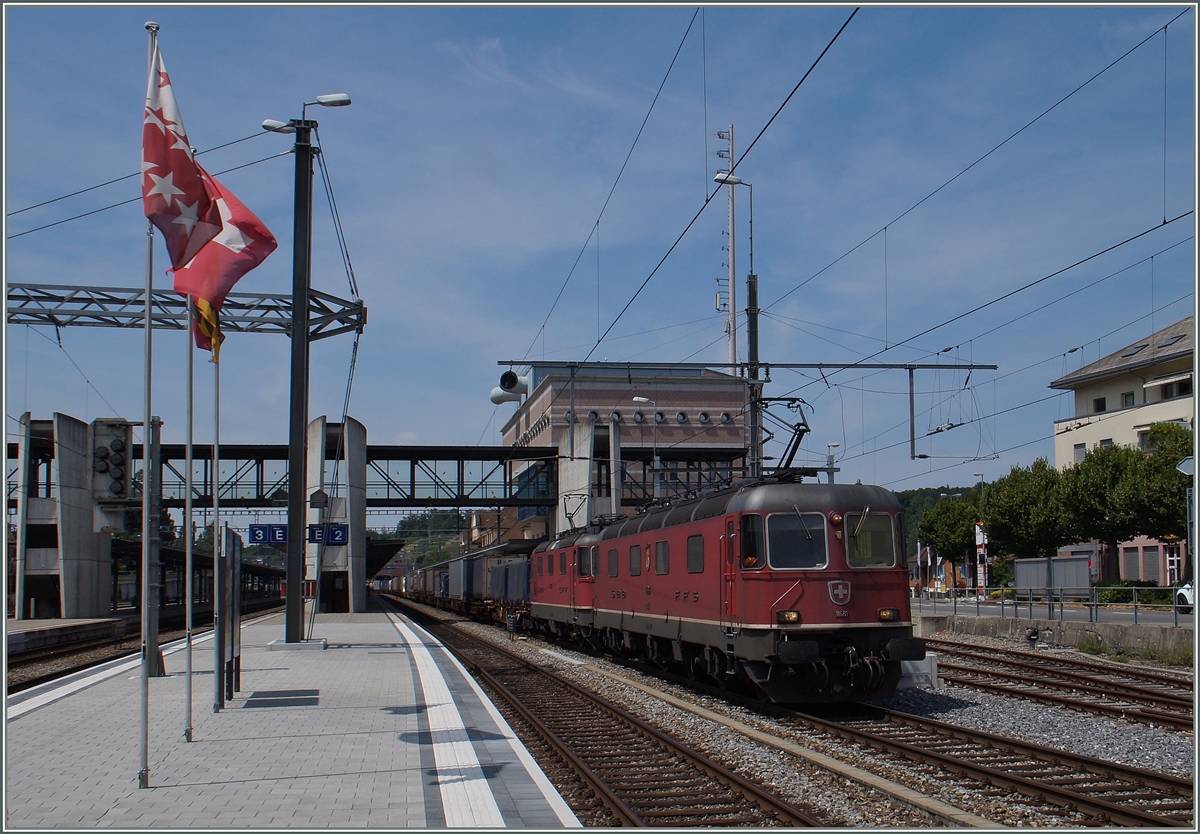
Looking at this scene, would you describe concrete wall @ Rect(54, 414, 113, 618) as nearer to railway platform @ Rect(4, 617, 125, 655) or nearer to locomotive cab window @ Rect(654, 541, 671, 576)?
railway platform @ Rect(4, 617, 125, 655)

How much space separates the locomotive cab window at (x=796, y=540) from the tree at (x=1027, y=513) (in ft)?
116

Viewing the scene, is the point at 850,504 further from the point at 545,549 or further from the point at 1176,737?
the point at 545,549

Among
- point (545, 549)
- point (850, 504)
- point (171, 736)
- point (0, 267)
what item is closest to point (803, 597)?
point (850, 504)

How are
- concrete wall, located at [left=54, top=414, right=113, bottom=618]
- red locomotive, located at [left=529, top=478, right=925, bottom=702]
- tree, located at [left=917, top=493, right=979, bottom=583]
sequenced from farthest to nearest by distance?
tree, located at [left=917, top=493, right=979, bottom=583], concrete wall, located at [left=54, top=414, right=113, bottom=618], red locomotive, located at [left=529, top=478, right=925, bottom=702]

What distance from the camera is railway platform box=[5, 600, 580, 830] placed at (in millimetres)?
7348

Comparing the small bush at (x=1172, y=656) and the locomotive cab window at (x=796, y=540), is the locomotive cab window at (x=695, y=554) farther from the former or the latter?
the small bush at (x=1172, y=656)

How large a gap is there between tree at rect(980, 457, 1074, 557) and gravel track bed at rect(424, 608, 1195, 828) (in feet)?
111

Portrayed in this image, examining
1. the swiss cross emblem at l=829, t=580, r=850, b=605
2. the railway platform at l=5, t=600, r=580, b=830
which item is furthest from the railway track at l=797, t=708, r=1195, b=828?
the railway platform at l=5, t=600, r=580, b=830

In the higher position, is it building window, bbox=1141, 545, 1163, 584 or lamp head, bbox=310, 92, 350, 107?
lamp head, bbox=310, 92, 350, 107

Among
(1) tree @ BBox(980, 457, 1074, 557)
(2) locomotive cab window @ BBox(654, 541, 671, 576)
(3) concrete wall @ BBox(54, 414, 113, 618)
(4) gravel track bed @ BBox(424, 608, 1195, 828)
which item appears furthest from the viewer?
(1) tree @ BBox(980, 457, 1074, 557)

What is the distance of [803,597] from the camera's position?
13.4 m

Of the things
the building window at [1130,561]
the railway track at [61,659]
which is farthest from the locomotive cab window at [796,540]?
the building window at [1130,561]

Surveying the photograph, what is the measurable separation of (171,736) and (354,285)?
14.8 meters

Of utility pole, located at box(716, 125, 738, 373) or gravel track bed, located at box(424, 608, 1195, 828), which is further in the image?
utility pole, located at box(716, 125, 738, 373)
